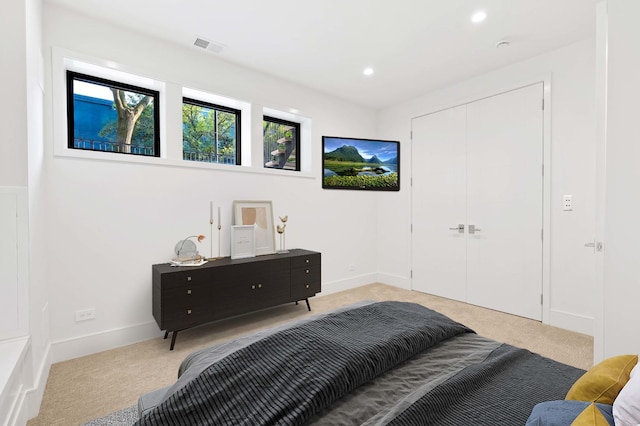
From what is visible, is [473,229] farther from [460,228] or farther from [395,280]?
[395,280]

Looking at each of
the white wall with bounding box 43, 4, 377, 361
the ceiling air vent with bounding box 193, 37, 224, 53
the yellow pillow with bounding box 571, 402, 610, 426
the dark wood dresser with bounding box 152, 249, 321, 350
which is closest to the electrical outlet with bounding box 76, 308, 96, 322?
the white wall with bounding box 43, 4, 377, 361

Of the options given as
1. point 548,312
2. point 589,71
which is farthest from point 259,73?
point 548,312

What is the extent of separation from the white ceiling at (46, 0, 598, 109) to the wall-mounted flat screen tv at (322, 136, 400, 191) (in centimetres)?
95

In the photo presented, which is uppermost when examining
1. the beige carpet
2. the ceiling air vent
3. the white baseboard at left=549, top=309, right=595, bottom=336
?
the ceiling air vent

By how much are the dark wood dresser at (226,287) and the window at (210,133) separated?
121cm

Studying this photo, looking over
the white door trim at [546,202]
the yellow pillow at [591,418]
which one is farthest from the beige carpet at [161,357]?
the yellow pillow at [591,418]

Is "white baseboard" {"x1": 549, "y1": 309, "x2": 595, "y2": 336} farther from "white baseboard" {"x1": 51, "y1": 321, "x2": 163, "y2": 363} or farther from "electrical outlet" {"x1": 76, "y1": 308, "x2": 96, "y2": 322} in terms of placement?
"electrical outlet" {"x1": 76, "y1": 308, "x2": 96, "y2": 322}

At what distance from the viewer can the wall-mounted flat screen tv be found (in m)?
4.21

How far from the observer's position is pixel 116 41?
2.62m

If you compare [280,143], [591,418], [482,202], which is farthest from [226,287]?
[482,202]

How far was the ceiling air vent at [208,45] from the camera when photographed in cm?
287

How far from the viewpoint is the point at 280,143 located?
4020mm

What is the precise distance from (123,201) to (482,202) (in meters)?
3.85

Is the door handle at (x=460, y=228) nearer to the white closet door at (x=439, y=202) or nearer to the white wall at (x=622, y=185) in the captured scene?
the white closet door at (x=439, y=202)
